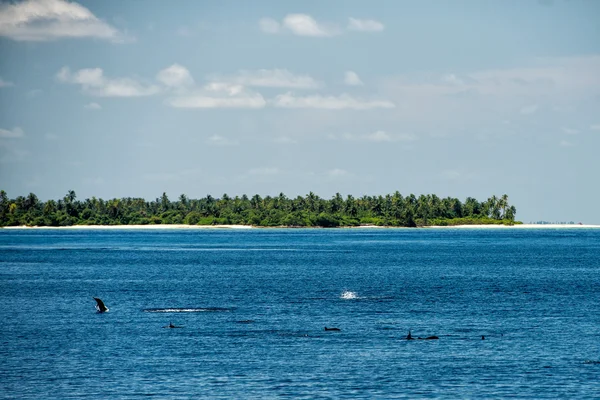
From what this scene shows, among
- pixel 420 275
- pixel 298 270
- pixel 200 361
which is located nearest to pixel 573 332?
pixel 200 361

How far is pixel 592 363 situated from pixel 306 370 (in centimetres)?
1866

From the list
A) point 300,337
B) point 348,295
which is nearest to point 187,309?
point 348,295

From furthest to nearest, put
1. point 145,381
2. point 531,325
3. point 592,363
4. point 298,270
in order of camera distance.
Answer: point 298,270, point 531,325, point 592,363, point 145,381

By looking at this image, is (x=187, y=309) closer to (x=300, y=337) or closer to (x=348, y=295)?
(x=348, y=295)

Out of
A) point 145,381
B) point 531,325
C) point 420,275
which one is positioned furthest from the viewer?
point 420,275

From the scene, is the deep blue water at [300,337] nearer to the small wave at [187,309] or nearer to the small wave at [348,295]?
the small wave at [187,309]

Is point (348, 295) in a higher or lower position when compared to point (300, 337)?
higher

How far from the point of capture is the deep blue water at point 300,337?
5034 centimetres

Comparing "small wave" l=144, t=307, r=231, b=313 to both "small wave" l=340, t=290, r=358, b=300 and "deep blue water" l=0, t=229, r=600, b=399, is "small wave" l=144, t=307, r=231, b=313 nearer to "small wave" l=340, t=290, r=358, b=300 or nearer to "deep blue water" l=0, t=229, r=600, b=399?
"deep blue water" l=0, t=229, r=600, b=399

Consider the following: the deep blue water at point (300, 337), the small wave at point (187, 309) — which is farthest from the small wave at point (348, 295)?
the small wave at point (187, 309)

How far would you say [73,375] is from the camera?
174 feet

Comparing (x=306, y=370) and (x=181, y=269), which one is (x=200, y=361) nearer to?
(x=306, y=370)

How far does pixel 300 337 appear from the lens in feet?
218

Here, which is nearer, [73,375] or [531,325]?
[73,375]
